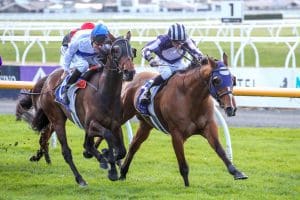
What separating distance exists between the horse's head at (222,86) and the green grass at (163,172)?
2.66 feet

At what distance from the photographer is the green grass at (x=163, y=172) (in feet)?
26.7

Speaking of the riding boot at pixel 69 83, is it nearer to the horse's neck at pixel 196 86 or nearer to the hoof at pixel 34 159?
the horse's neck at pixel 196 86

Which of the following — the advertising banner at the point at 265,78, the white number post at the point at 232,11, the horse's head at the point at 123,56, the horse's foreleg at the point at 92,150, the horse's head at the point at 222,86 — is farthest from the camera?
the white number post at the point at 232,11

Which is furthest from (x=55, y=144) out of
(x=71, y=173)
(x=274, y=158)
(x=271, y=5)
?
(x=271, y=5)

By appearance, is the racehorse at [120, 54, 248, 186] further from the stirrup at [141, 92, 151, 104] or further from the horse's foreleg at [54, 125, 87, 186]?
the horse's foreleg at [54, 125, 87, 186]

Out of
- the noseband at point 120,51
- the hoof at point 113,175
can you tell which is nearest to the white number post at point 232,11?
the noseband at point 120,51

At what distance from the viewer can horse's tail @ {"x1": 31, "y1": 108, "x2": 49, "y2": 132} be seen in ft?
31.8

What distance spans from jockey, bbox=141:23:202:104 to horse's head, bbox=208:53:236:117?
662 millimetres

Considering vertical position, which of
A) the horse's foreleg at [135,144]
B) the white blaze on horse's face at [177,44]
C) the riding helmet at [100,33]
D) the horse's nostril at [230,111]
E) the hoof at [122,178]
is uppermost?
the riding helmet at [100,33]

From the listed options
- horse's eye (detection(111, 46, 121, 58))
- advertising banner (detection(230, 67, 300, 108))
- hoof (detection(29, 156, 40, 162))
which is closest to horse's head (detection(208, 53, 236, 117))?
horse's eye (detection(111, 46, 121, 58))

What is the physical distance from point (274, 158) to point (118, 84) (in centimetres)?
284

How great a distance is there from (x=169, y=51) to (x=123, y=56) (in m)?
1.21

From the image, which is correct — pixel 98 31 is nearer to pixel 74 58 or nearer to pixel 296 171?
pixel 74 58

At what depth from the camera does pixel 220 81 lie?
8.05m
